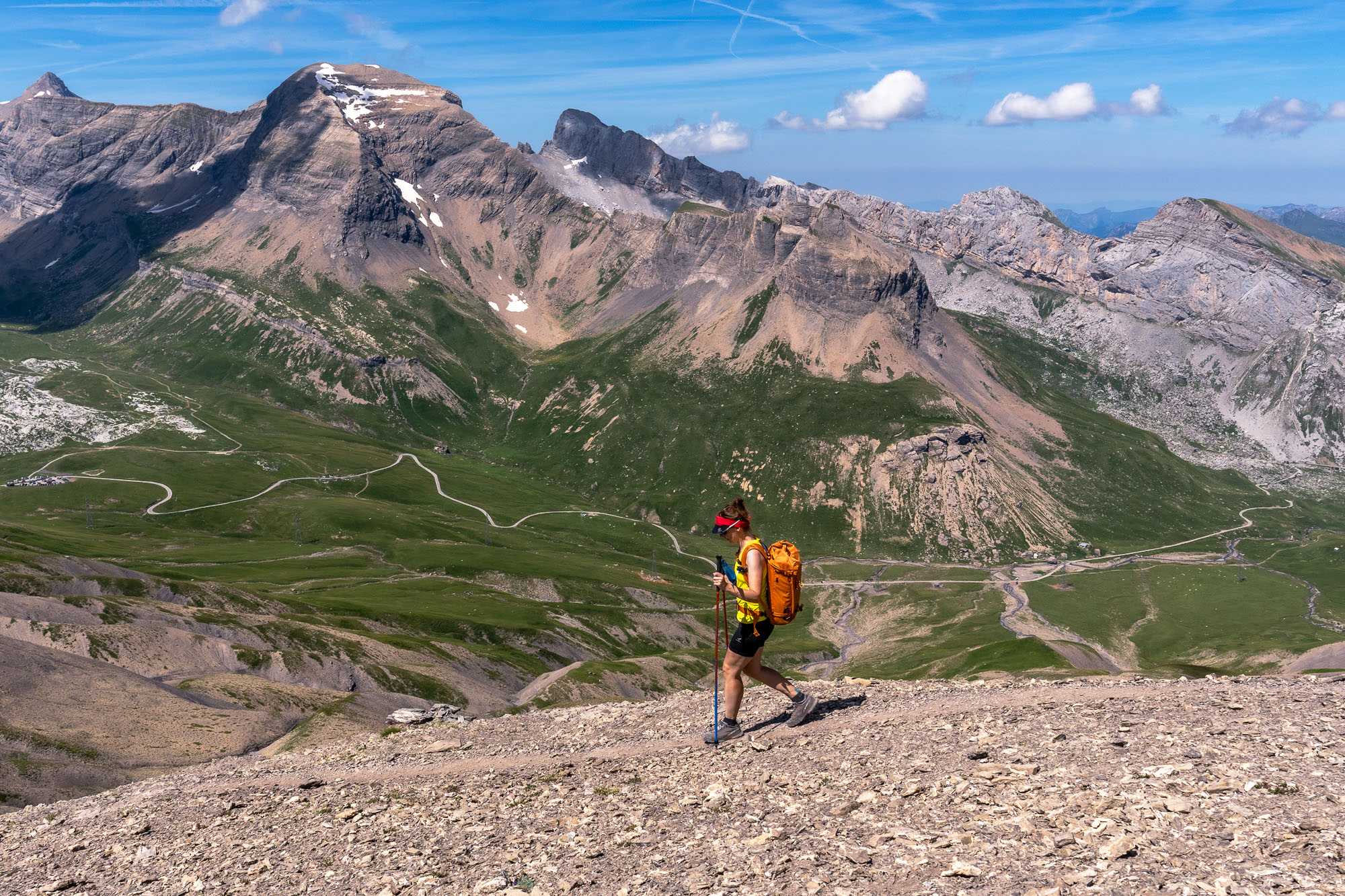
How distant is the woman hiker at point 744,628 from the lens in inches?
1062

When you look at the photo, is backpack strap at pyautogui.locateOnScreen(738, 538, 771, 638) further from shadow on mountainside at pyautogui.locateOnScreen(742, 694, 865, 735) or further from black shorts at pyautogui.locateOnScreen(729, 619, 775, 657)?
shadow on mountainside at pyautogui.locateOnScreen(742, 694, 865, 735)

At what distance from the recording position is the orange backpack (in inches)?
1066

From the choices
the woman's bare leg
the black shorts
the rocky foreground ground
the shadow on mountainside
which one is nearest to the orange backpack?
the black shorts

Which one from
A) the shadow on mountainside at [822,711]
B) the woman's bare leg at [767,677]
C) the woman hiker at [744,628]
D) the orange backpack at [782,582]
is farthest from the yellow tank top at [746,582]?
the shadow on mountainside at [822,711]

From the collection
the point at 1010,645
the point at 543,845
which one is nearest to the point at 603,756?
the point at 543,845

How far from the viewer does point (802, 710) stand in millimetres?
30797

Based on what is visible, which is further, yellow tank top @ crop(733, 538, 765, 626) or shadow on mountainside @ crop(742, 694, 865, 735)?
shadow on mountainside @ crop(742, 694, 865, 735)

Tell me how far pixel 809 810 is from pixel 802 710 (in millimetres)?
7388

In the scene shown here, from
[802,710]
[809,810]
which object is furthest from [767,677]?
[809,810]

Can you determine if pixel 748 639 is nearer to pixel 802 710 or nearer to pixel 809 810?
pixel 802 710

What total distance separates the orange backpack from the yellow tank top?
21cm

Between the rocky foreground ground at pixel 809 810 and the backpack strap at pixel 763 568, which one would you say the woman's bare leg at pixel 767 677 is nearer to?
the rocky foreground ground at pixel 809 810

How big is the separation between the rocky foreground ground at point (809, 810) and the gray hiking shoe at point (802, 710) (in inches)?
10.7

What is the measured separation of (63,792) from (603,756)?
3203cm
